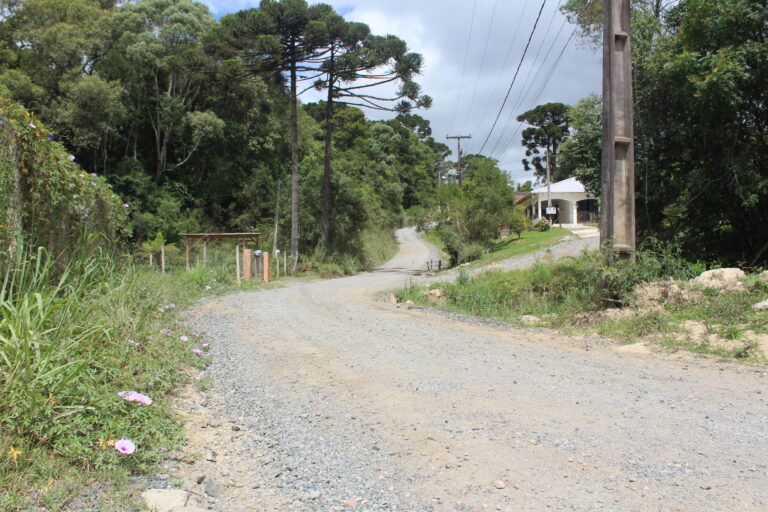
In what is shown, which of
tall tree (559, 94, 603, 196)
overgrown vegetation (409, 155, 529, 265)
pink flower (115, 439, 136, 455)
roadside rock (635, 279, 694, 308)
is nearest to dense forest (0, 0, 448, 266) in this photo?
overgrown vegetation (409, 155, 529, 265)

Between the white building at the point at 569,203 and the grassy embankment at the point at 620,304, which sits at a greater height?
the white building at the point at 569,203

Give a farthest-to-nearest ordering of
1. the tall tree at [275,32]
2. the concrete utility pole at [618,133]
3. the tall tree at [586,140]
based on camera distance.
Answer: the tall tree at [275,32]
the tall tree at [586,140]
the concrete utility pole at [618,133]

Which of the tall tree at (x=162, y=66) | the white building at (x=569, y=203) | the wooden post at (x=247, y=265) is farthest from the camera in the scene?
the white building at (x=569, y=203)

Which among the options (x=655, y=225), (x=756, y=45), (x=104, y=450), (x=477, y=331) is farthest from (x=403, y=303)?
(x=104, y=450)

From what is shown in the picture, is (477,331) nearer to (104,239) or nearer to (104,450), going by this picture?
(104,239)

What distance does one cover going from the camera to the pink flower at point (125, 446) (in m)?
3.00

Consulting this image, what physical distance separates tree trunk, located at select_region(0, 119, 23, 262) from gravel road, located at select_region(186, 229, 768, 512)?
221 centimetres

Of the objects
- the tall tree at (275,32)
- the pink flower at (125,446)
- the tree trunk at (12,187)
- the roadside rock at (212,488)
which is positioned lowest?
the roadside rock at (212,488)

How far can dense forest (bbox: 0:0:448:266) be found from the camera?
23.9m

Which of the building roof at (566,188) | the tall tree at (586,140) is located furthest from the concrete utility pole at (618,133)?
the building roof at (566,188)

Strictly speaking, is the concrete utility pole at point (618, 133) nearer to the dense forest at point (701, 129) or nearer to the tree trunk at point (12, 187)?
the dense forest at point (701, 129)

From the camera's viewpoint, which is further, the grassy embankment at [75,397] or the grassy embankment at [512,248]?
the grassy embankment at [512,248]

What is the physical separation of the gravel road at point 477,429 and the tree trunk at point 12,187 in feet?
7.26

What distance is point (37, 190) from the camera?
5.39 meters
